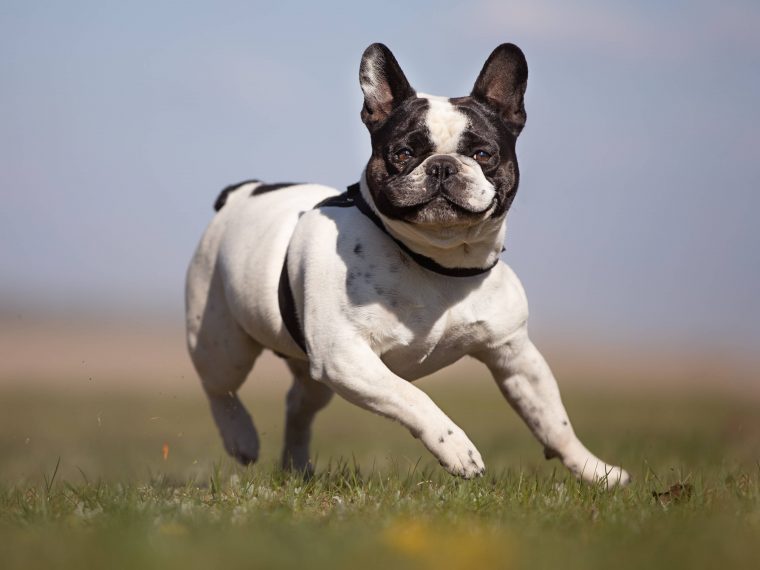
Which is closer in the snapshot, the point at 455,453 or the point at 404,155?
the point at 455,453

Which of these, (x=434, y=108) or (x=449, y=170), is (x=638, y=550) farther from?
(x=434, y=108)

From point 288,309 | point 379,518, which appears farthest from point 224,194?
point 379,518

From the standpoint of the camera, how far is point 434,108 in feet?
16.1

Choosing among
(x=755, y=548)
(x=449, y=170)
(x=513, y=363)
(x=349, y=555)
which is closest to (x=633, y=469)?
(x=513, y=363)

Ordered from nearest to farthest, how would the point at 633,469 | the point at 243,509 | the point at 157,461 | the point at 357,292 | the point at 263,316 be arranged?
the point at 243,509 → the point at 357,292 → the point at 263,316 → the point at 633,469 → the point at 157,461

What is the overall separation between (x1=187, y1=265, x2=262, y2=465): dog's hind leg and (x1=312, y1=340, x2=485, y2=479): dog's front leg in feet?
4.96

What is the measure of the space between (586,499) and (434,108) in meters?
1.83

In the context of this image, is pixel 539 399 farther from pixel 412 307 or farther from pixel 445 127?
pixel 445 127

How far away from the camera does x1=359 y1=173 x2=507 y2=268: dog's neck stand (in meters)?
4.80

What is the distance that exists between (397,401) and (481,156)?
114 centimetres

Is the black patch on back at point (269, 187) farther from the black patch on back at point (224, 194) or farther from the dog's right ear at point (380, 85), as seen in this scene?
the dog's right ear at point (380, 85)

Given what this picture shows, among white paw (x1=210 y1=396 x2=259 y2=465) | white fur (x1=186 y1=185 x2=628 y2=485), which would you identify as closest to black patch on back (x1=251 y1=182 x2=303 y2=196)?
Result: white fur (x1=186 y1=185 x2=628 y2=485)

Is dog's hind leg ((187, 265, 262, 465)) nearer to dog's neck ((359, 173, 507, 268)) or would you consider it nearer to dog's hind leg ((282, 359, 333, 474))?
dog's hind leg ((282, 359, 333, 474))

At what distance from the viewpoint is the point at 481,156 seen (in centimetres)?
480
